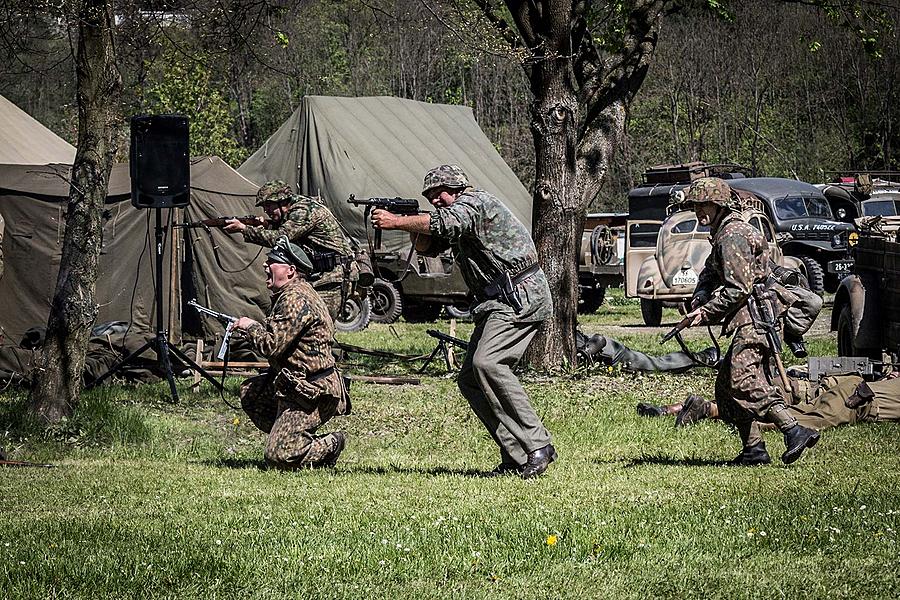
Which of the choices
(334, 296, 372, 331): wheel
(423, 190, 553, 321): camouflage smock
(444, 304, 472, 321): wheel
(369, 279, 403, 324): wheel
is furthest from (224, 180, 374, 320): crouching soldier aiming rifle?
(444, 304, 472, 321): wheel

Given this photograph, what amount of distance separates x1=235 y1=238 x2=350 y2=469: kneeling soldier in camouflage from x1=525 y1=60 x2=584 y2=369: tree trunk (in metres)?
5.42

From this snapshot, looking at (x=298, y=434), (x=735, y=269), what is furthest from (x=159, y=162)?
(x=735, y=269)

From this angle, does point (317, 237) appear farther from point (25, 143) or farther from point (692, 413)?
point (25, 143)

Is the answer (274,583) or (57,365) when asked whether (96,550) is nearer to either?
(274,583)

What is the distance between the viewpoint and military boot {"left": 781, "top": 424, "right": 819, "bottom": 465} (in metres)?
7.61

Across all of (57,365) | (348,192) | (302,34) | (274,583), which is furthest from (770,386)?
(302,34)

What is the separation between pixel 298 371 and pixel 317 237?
3.99 metres

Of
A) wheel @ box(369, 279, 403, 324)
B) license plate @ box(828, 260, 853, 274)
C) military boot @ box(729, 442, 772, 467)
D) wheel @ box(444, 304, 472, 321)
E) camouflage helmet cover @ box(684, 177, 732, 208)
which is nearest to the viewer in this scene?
camouflage helmet cover @ box(684, 177, 732, 208)

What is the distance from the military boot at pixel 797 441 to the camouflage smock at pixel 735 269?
74 cm

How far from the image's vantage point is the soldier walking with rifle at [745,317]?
301 inches

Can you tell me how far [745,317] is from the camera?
7.72m

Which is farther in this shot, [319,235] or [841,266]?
[841,266]

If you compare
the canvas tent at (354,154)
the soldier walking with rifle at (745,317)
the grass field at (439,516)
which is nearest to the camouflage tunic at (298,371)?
the grass field at (439,516)

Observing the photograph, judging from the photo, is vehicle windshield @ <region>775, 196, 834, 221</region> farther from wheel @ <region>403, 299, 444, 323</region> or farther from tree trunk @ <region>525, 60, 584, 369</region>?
tree trunk @ <region>525, 60, 584, 369</region>
